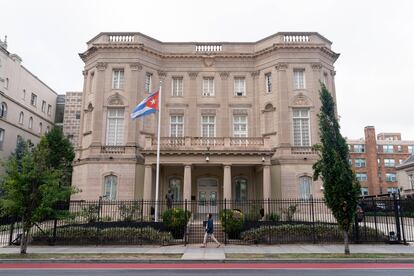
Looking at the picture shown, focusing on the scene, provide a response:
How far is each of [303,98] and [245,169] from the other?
8.29 meters

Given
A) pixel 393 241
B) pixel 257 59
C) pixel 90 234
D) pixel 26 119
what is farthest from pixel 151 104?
pixel 26 119

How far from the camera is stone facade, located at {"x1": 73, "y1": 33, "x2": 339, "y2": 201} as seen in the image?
88.9ft

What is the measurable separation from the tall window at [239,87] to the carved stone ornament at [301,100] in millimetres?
4975

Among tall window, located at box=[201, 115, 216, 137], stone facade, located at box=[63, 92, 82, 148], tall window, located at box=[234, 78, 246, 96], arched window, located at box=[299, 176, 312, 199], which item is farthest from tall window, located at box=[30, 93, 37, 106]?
arched window, located at box=[299, 176, 312, 199]

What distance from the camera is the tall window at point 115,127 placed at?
2934 cm

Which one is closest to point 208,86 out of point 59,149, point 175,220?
point 175,220

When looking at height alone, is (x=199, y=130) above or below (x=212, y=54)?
below

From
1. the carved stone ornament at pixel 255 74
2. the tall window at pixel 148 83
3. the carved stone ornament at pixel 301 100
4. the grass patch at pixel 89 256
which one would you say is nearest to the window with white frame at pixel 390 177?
the carved stone ornament at pixel 301 100

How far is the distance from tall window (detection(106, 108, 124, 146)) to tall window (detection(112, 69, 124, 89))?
2218 mm

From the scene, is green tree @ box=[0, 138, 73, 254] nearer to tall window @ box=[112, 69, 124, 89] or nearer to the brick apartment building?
tall window @ box=[112, 69, 124, 89]

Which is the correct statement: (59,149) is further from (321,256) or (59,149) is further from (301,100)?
(321,256)

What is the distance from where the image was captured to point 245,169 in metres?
29.9

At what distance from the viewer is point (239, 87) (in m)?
32.1

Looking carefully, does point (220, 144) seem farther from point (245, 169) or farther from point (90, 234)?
point (90, 234)
